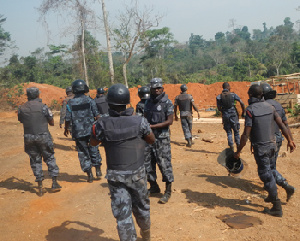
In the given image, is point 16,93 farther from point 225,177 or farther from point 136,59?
point 136,59

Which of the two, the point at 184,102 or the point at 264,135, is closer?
the point at 264,135

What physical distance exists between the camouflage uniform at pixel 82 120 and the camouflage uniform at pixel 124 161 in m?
2.82

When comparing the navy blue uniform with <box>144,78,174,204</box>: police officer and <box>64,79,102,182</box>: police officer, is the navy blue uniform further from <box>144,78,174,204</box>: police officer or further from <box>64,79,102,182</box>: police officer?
<box>64,79,102,182</box>: police officer

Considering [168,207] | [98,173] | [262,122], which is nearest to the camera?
[262,122]

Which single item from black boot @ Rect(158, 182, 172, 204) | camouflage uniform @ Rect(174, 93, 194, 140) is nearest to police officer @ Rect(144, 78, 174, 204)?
black boot @ Rect(158, 182, 172, 204)

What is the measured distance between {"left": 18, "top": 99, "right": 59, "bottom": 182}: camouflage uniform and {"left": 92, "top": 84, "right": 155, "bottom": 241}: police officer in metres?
2.64

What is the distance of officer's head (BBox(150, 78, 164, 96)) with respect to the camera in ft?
15.3

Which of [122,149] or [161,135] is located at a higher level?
[122,149]

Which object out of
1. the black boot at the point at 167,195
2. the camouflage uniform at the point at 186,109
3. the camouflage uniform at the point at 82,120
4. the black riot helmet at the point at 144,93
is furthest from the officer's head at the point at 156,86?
the camouflage uniform at the point at 186,109

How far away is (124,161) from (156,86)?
1852 millimetres

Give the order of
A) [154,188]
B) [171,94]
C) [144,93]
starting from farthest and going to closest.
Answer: [171,94], [144,93], [154,188]

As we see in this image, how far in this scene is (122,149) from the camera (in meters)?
3.09

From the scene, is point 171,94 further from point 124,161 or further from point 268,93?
point 124,161

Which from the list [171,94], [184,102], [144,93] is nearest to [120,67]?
[171,94]
